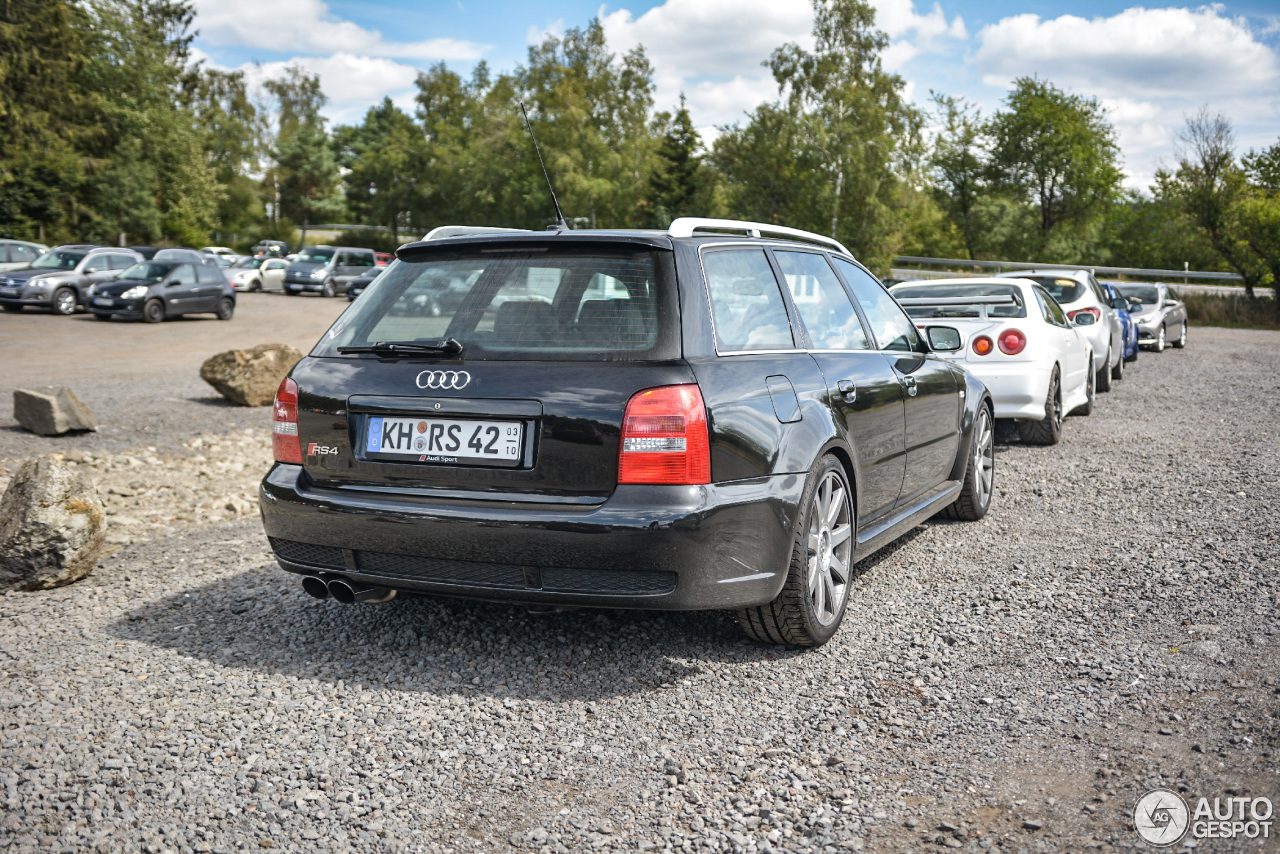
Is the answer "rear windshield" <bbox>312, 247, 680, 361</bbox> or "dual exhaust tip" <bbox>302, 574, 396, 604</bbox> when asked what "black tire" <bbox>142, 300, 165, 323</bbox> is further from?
"dual exhaust tip" <bbox>302, 574, 396, 604</bbox>

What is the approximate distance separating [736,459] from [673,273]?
2.36ft

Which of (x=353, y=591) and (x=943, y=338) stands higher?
(x=943, y=338)

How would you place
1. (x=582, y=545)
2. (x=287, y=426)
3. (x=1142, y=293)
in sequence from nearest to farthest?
(x=582, y=545), (x=287, y=426), (x=1142, y=293)

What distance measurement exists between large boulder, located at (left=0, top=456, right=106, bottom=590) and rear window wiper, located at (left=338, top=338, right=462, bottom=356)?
2.17 metres

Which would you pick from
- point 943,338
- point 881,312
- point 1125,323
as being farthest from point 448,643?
point 1125,323

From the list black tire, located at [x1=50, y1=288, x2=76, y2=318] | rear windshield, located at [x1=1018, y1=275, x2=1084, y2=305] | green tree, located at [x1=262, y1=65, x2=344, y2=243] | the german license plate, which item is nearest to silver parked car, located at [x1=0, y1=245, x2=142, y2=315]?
black tire, located at [x1=50, y1=288, x2=76, y2=318]

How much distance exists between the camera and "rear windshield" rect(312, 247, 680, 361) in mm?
3713

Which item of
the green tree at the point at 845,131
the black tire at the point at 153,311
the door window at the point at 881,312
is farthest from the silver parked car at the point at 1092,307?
the green tree at the point at 845,131

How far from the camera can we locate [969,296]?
1019 cm

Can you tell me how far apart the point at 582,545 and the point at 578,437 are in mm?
365

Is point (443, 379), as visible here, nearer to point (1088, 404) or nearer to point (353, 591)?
point (353, 591)

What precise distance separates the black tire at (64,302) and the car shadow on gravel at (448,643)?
86.0ft

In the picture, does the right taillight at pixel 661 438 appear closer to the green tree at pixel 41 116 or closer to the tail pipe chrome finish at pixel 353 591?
the tail pipe chrome finish at pixel 353 591

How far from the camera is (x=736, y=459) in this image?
368cm
